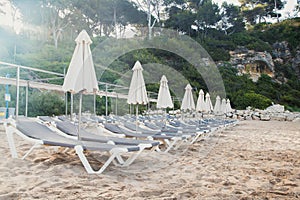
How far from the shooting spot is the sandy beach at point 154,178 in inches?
88.6

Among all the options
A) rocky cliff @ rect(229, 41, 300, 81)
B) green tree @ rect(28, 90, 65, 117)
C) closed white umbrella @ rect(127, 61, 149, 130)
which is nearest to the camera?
closed white umbrella @ rect(127, 61, 149, 130)

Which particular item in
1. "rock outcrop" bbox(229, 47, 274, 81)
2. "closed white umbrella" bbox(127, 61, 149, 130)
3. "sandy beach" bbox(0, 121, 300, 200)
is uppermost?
"rock outcrop" bbox(229, 47, 274, 81)

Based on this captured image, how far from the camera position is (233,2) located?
33.4 m

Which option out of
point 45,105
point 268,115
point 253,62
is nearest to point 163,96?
point 45,105

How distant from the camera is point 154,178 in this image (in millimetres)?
2814

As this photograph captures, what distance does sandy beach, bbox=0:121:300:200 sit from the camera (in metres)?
2.25

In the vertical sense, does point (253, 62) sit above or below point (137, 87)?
above

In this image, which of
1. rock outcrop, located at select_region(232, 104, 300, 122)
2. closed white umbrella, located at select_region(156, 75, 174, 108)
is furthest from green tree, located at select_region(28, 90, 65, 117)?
rock outcrop, located at select_region(232, 104, 300, 122)

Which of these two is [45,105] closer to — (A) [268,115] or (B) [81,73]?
(B) [81,73]

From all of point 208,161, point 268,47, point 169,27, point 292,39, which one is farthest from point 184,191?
point 292,39

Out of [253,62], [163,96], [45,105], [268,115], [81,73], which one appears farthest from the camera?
[253,62]

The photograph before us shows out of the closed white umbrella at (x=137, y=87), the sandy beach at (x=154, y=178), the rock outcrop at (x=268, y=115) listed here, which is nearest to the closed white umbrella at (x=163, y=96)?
the closed white umbrella at (x=137, y=87)

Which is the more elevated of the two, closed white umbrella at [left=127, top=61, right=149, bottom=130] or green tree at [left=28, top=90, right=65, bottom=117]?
closed white umbrella at [left=127, top=61, right=149, bottom=130]

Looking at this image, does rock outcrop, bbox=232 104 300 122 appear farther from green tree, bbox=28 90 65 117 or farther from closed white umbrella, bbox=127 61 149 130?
closed white umbrella, bbox=127 61 149 130
